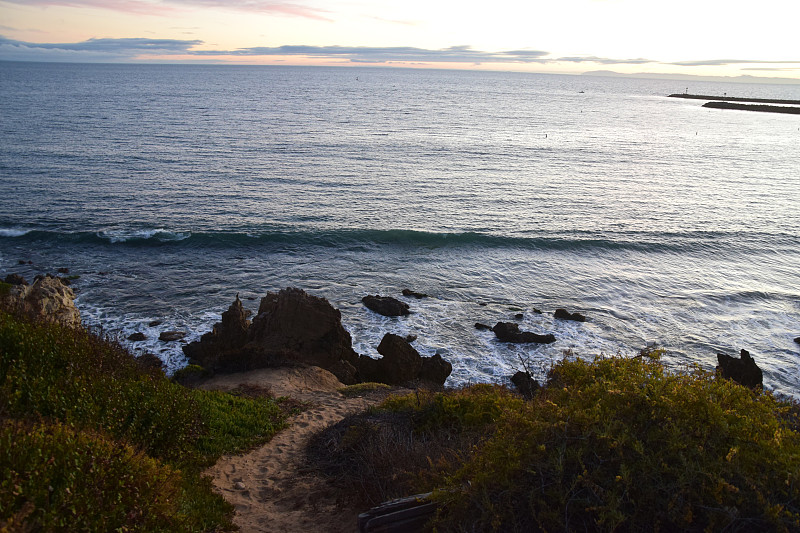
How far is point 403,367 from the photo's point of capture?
1936 centimetres

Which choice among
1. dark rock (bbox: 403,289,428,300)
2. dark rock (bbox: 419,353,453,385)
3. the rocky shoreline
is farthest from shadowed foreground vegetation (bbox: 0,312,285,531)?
dark rock (bbox: 403,289,428,300)

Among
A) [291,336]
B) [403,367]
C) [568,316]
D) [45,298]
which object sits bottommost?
[403,367]

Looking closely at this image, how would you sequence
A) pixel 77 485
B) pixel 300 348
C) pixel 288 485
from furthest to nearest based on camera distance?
1. pixel 300 348
2. pixel 288 485
3. pixel 77 485

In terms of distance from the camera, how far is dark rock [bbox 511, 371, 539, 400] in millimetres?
17900

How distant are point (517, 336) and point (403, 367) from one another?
5.88 m

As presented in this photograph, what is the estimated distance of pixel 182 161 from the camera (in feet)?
168

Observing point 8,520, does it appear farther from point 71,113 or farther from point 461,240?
point 71,113

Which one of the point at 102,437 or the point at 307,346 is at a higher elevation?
the point at 102,437

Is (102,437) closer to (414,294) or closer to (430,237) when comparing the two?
(414,294)

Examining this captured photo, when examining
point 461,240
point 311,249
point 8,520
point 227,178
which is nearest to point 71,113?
point 227,178

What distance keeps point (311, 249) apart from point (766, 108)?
16178 cm

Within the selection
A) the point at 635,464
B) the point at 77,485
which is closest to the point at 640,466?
the point at 635,464

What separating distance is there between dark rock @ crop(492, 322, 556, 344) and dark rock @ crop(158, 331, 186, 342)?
1341cm

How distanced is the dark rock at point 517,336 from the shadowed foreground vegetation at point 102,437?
1124 cm
